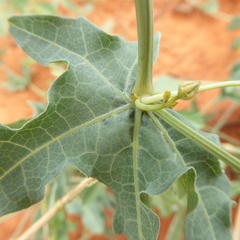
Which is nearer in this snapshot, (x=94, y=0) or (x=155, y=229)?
(x=155, y=229)

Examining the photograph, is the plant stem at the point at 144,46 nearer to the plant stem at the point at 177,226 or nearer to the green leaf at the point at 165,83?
the green leaf at the point at 165,83

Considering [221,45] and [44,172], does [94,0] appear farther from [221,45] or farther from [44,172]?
[44,172]

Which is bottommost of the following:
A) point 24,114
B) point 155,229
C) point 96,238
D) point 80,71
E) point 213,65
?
point 155,229

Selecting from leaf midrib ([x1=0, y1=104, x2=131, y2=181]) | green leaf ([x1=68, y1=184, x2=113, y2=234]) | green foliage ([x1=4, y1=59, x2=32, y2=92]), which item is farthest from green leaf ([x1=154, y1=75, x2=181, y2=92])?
green foliage ([x1=4, y1=59, x2=32, y2=92])

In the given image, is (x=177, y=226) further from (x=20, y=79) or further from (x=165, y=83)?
(x=20, y=79)

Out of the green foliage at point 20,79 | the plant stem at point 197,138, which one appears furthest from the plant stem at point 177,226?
the green foliage at point 20,79

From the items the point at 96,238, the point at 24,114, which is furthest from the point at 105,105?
the point at 24,114

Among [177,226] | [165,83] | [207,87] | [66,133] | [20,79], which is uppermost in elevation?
[20,79]

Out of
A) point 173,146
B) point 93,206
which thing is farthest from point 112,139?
point 93,206
